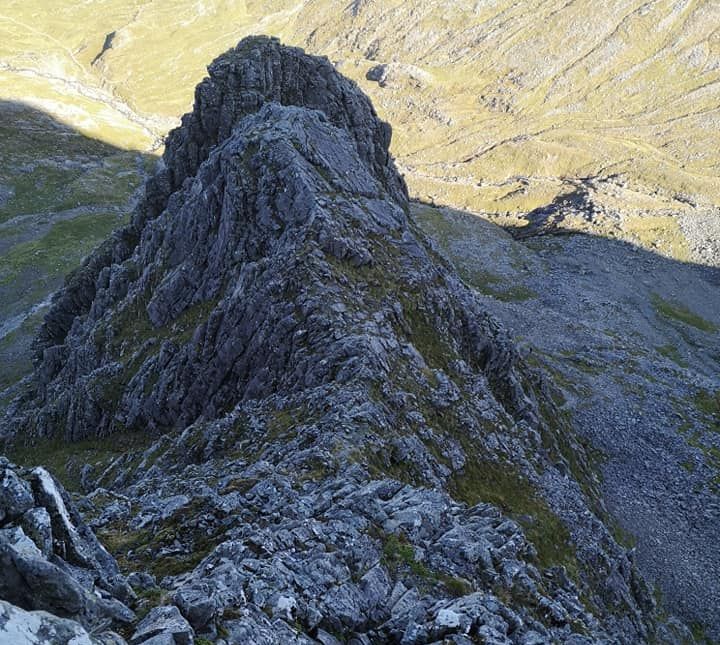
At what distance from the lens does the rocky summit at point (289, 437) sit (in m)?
15.0

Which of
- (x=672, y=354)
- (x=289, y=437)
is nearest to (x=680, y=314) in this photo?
(x=672, y=354)

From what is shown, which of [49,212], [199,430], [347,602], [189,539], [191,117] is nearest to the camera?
[347,602]

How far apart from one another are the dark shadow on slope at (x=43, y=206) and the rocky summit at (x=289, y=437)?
2442 centimetres

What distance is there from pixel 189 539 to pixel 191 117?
54659mm

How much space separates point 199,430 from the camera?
33188mm

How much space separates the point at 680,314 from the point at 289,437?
330ft

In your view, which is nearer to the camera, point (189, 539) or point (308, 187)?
point (189, 539)

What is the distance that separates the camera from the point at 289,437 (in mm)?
28578

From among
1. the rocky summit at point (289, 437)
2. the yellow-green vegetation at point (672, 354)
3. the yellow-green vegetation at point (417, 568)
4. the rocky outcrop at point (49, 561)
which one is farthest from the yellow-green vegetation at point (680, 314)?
the rocky outcrop at point (49, 561)

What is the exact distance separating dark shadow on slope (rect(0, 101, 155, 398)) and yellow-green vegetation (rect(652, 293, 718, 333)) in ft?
346

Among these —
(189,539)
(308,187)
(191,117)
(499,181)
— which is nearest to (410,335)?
(308,187)

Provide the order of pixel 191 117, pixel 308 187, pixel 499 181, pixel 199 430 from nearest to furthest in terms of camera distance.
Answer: pixel 199 430 → pixel 308 187 → pixel 191 117 → pixel 499 181

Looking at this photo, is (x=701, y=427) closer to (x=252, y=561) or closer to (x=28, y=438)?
(x=252, y=561)

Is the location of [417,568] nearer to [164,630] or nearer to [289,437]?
[164,630]
